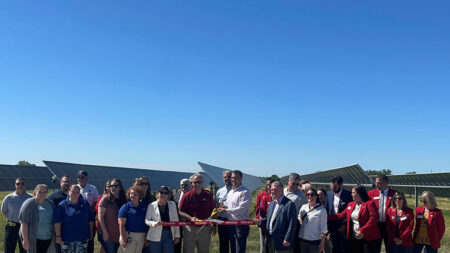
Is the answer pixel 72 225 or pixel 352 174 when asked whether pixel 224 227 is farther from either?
pixel 352 174

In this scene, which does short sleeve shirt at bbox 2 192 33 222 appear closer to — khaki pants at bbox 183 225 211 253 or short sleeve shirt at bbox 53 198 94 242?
short sleeve shirt at bbox 53 198 94 242

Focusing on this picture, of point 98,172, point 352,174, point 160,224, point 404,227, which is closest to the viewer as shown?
point 160,224

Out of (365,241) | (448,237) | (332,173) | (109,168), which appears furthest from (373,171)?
(365,241)

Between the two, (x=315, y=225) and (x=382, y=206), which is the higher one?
(x=382, y=206)

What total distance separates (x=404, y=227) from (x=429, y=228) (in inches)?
20.2

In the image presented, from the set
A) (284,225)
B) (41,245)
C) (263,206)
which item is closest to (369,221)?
(284,225)

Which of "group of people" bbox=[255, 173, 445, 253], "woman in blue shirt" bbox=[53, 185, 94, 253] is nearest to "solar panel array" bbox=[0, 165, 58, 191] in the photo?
"woman in blue shirt" bbox=[53, 185, 94, 253]

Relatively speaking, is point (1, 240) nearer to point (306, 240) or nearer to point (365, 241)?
point (306, 240)

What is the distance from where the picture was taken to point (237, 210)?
6652 millimetres

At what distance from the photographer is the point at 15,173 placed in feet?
91.1

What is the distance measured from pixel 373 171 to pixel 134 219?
106 meters

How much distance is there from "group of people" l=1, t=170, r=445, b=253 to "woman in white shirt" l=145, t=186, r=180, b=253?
16mm

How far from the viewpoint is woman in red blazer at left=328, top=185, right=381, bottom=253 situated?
233 inches

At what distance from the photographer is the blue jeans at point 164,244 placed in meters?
5.79
